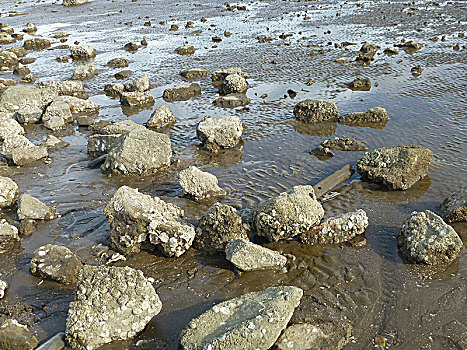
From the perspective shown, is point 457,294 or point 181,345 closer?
point 181,345

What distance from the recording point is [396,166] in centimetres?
1097

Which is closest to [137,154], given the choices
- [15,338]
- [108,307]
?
[108,307]

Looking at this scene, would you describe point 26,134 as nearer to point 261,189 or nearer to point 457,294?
point 261,189

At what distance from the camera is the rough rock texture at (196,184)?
423 inches

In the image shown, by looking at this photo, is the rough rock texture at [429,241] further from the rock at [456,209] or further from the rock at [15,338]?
the rock at [15,338]

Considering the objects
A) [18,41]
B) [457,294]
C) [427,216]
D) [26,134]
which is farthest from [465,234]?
[18,41]

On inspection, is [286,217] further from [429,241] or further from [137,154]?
[137,154]

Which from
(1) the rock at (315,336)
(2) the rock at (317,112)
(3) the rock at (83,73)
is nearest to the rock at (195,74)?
(3) the rock at (83,73)

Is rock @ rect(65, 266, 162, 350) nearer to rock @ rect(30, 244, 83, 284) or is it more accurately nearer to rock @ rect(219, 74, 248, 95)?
rock @ rect(30, 244, 83, 284)

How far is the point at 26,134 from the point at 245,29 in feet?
77.5

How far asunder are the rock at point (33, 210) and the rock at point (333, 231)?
6378 millimetres

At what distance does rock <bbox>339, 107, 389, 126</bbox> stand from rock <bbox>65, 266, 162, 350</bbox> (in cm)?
1112

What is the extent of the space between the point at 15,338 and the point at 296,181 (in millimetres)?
7887

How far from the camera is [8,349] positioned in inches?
245
